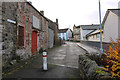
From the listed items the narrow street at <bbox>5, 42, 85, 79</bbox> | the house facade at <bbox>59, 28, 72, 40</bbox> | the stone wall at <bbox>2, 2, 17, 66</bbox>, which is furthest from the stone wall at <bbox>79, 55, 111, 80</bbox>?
the house facade at <bbox>59, 28, 72, 40</bbox>

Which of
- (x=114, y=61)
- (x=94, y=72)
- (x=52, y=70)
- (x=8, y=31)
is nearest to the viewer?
(x=114, y=61)

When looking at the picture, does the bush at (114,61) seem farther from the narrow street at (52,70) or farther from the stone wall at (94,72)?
the narrow street at (52,70)

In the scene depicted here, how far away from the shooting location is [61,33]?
2594 inches

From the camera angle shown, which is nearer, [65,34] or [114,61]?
[114,61]

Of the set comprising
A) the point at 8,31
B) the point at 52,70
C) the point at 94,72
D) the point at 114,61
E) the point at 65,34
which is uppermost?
the point at 65,34

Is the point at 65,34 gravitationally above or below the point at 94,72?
above

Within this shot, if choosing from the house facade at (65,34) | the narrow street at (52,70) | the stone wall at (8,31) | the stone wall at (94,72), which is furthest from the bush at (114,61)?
the house facade at (65,34)

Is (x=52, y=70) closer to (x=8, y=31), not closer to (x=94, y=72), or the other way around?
(x=94, y=72)

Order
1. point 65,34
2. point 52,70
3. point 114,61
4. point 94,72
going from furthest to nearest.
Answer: point 65,34
point 52,70
point 94,72
point 114,61

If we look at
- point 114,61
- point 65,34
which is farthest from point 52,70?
point 65,34

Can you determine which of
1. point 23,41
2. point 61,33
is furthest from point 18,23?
point 61,33

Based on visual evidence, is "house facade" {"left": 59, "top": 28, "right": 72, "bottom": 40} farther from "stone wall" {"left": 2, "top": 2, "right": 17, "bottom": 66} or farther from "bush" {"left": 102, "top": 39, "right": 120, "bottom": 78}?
"bush" {"left": 102, "top": 39, "right": 120, "bottom": 78}

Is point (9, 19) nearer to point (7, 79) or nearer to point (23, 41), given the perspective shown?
point (23, 41)

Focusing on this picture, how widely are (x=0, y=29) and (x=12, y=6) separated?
2.06 m
